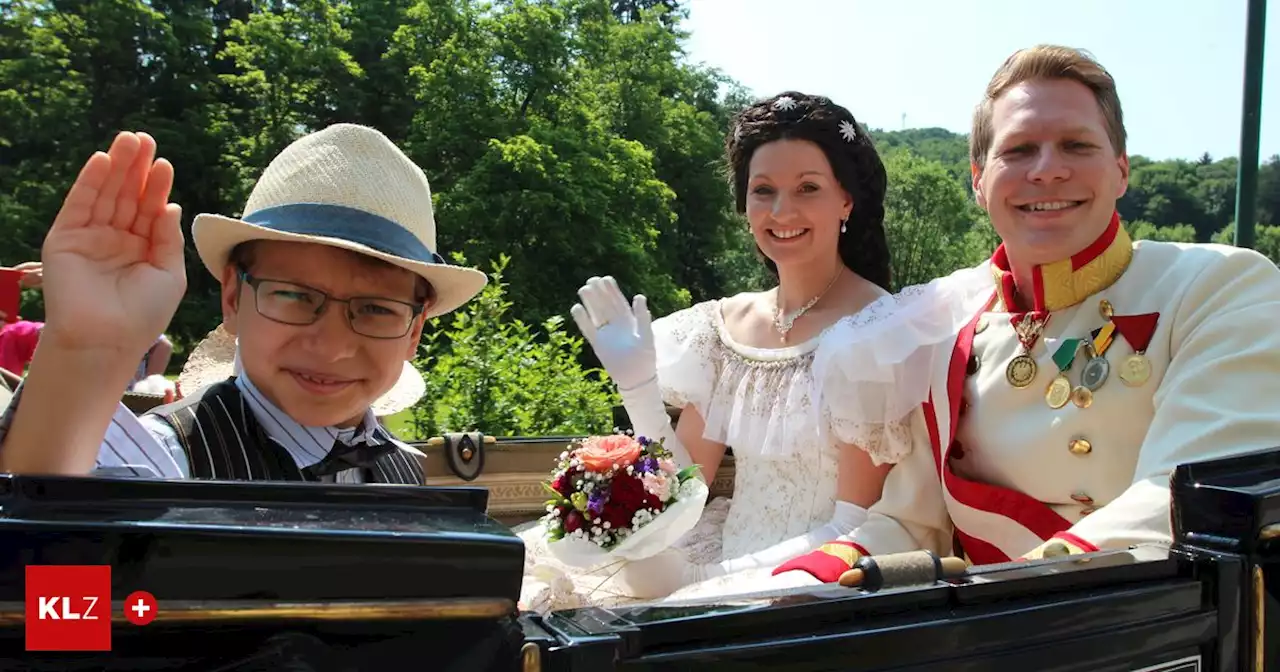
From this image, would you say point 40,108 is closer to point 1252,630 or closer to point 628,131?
point 628,131

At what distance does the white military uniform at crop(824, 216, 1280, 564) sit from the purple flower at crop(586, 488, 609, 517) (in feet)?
2.11

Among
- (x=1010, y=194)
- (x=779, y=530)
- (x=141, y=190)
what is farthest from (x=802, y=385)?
(x=141, y=190)

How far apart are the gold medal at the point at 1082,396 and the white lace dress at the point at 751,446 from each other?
0.54m

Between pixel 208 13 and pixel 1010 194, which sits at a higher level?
pixel 208 13

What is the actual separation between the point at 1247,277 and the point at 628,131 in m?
22.5

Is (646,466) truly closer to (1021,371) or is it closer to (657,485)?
(657,485)

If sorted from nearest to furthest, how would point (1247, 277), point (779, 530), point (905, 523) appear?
point (1247, 277), point (905, 523), point (779, 530)

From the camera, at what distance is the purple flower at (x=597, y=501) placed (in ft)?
7.35

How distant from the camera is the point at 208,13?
22.4 metres

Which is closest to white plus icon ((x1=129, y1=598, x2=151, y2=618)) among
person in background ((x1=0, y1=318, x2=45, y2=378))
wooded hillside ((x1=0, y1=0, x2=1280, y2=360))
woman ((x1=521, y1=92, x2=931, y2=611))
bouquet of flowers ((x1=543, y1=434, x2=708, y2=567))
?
bouquet of flowers ((x1=543, y1=434, x2=708, y2=567))

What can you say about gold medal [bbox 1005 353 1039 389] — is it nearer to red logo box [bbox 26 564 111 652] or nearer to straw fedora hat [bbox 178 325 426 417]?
straw fedora hat [bbox 178 325 426 417]

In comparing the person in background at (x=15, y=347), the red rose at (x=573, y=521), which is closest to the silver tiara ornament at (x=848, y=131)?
the red rose at (x=573, y=521)

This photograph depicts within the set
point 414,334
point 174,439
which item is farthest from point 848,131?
point 174,439

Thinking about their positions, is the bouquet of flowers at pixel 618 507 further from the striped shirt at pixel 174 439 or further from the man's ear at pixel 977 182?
the man's ear at pixel 977 182
